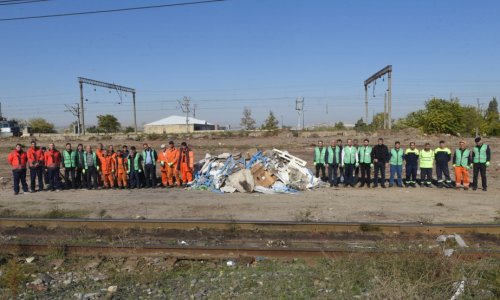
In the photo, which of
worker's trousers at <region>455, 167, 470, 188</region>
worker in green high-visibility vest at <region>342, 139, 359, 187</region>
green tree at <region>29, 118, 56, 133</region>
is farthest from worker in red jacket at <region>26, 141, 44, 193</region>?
green tree at <region>29, 118, 56, 133</region>

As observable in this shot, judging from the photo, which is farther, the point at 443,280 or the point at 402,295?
the point at 443,280

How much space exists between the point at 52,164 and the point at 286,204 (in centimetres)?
890

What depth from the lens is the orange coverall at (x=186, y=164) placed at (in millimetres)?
15188

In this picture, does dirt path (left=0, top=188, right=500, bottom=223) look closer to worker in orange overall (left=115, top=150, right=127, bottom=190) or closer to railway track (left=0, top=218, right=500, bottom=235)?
worker in orange overall (left=115, top=150, right=127, bottom=190)

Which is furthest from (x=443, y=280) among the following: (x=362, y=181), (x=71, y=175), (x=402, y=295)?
(x=71, y=175)

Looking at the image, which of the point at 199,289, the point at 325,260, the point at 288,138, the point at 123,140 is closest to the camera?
the point at 199,289

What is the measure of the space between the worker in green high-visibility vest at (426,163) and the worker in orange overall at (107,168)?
1122cm

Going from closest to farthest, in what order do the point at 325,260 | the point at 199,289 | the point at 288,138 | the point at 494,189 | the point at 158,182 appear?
1. the point at 199,289
2. the point at 325,260
3. the point at 494,189
4. the point at 158,182
5. the point at 288,138

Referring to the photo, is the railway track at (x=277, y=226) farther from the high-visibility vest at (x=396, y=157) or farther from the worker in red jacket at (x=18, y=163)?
the high-visibility vest at (x=396, y=157)

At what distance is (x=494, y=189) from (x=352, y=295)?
1130cm

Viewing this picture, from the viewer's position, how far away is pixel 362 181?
14.9 meters

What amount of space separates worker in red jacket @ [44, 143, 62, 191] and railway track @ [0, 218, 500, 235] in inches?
232

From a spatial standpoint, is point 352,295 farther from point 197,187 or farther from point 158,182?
point 158,182

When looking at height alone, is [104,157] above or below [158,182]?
above
